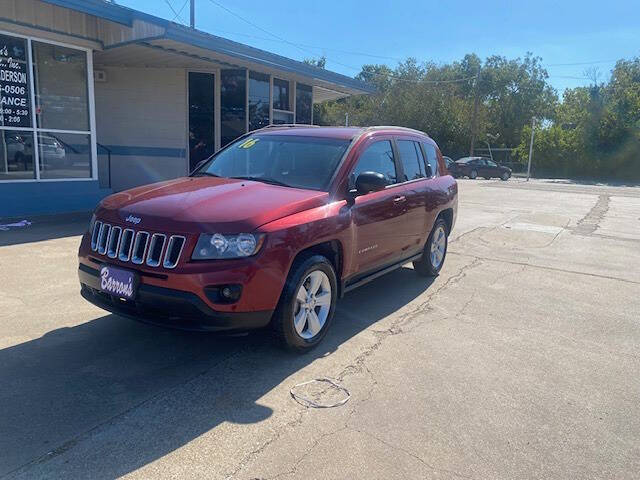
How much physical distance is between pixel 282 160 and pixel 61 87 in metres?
7.88

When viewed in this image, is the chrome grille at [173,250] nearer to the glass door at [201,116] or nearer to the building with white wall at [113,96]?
the building with white wall at [113,96]

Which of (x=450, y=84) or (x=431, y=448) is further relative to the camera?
(x=450, y=84)

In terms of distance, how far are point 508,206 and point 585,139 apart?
3252cm

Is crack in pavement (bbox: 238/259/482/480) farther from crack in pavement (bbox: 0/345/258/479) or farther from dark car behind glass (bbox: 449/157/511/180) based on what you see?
dark car behind glass (bbox: 449/157/511/180)

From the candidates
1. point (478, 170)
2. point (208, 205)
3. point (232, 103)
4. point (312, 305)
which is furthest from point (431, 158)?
point (478, 170)

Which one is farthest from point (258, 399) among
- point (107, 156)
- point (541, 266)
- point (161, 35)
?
point (107, 156)

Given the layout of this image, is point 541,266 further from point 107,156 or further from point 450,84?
point 450,84

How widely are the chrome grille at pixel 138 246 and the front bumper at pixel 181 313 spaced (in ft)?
0.66

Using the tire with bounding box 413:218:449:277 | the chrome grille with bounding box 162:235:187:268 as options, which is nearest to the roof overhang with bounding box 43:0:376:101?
the tire with bounding box 413:218:449:277

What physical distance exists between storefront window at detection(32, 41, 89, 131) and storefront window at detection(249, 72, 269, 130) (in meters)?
5.01

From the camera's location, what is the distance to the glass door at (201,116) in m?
14.2

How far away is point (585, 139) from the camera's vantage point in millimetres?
43562

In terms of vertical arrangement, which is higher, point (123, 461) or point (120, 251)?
point (120, 251)

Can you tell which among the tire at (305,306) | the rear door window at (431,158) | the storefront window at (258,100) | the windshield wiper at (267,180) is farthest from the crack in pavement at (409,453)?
the storefront window at (258,100)
